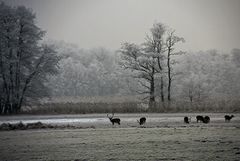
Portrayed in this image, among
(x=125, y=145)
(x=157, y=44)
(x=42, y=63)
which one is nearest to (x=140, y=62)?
(x=157, y=44)

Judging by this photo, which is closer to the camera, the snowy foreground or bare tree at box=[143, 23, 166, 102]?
the snowy foreground

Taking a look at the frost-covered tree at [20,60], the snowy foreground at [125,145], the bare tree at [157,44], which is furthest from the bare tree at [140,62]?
the snowy foreground at [125,145]

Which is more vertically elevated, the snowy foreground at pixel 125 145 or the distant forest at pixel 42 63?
the distant forest at pixel 42 63

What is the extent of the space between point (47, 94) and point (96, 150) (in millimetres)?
29420

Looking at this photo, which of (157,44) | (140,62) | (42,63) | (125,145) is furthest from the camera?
(157,44)

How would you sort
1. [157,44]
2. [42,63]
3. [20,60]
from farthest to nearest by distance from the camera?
[157,44] < [42,63] < [20,60]

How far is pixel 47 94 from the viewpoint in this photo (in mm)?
45125

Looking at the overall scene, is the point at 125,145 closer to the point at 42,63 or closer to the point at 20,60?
the point at 42,63

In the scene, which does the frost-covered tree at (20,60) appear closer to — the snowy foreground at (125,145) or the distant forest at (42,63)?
the distant forest at (42,63)

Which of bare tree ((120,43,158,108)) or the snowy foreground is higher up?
bare tree ((120,43,158,108))

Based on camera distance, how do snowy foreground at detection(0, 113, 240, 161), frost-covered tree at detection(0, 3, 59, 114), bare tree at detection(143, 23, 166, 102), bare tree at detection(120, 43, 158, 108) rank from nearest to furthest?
snowy foreground at detection(0, 113, 240, 161) < frost-covered tree at detection(0, 3, 59, 114) < bare tree at detection(120, 43, 158, 108) < bare tree at detection(143, 23, 166, 102)

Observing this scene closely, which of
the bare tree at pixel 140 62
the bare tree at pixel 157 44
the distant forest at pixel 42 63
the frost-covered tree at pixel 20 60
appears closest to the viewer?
the frost-covered tree at pixel 20 60

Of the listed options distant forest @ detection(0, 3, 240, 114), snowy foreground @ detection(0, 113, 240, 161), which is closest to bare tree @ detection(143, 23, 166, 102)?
distant forest @ detection(0, 3, 240, 114)

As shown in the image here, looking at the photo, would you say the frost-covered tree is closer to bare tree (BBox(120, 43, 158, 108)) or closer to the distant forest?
the distant forest
